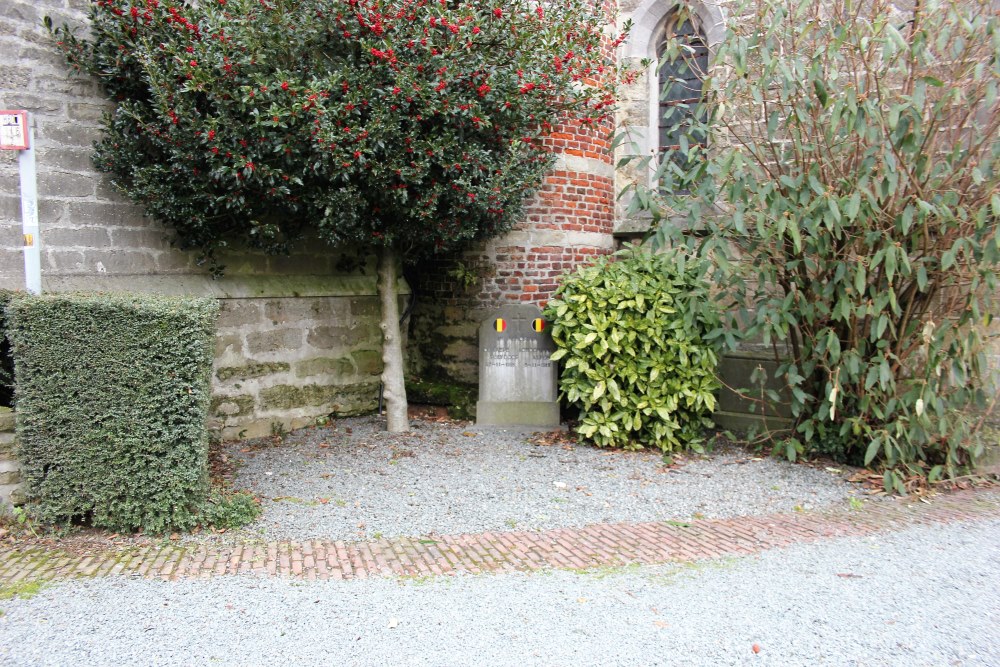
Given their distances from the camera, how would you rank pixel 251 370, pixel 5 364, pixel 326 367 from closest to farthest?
pixel 5 364 → pixel 251 370 → pixel 326 367

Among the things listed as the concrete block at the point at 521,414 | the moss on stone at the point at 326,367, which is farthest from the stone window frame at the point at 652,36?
the moss on stone at the point at 326,367

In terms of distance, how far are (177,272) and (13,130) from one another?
2279mm

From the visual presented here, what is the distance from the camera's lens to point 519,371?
7.54m

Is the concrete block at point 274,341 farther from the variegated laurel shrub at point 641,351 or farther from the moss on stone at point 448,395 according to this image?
the variegated laurel shrub at point 641,351

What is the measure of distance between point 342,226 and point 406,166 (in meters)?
0.77

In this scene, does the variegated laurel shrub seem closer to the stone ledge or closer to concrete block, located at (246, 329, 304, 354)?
the stone ledge

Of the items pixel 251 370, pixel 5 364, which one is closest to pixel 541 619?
pixel 5 364

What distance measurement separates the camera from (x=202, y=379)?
4.36 metres

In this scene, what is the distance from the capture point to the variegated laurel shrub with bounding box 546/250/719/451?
6531 mm

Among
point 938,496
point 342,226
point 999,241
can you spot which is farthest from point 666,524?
point 342,226

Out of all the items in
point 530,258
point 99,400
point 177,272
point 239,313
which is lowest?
point 99,400

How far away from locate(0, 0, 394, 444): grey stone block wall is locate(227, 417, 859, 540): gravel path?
1.97ft

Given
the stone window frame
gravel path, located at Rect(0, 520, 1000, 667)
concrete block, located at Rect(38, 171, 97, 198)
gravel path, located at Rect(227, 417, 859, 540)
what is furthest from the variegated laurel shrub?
concrete block, located at Rect(38, 171, 97, 198)

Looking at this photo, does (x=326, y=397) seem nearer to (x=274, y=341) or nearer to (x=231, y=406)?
(x=274, y=341)
